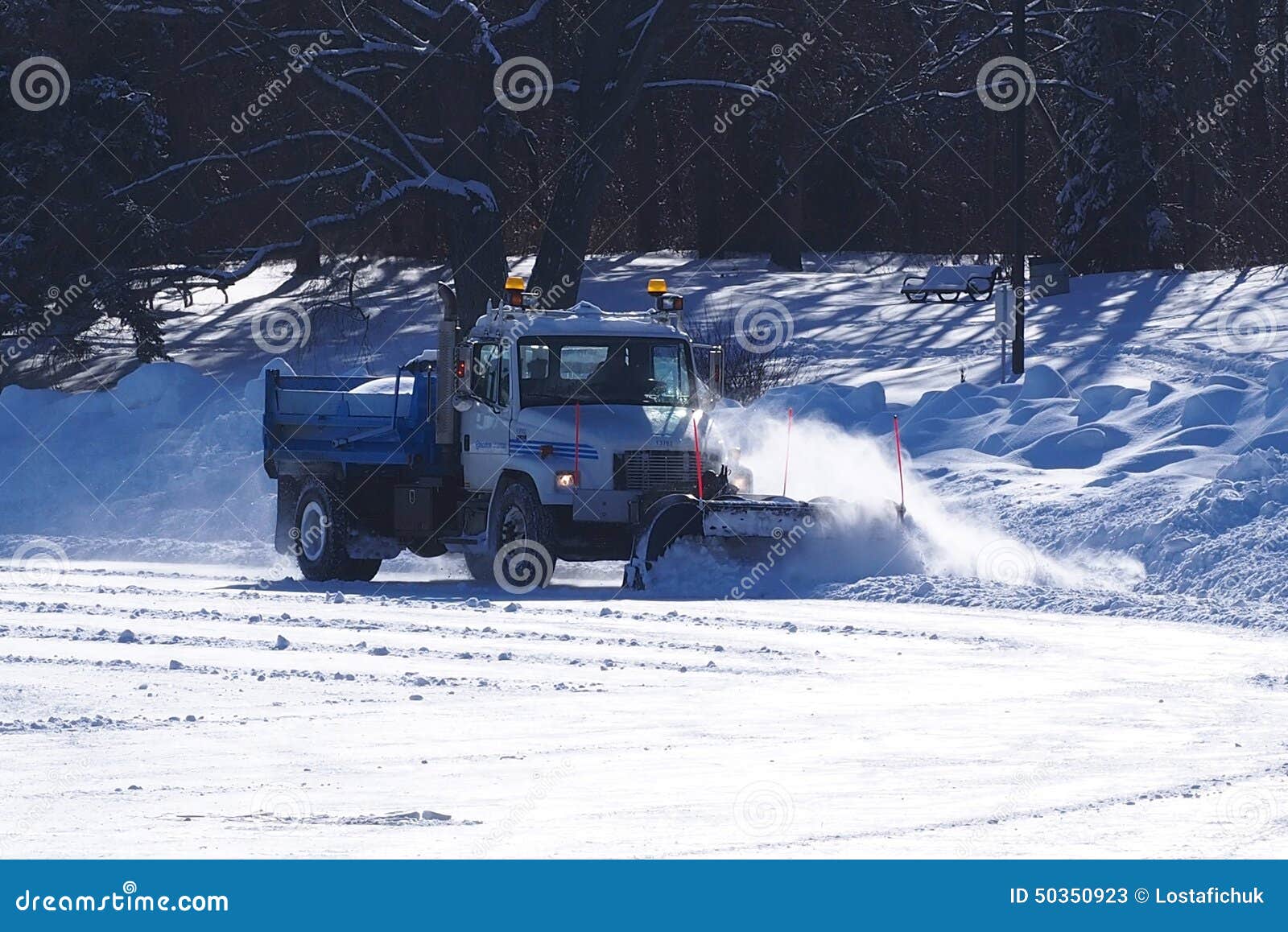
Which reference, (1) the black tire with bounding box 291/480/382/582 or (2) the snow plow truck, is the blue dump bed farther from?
(1) the black tire with bounding box 291/480/382/582

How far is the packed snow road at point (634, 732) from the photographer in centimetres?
653

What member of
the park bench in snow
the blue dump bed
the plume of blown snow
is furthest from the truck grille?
the park bench in snow

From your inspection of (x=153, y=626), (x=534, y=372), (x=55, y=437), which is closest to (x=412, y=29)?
(x=55, y=437)

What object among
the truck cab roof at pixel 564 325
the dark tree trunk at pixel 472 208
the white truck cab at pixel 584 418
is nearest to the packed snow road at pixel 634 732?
the white truck cab at pixel 584 418

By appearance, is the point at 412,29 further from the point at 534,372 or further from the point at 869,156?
the point at 534,372

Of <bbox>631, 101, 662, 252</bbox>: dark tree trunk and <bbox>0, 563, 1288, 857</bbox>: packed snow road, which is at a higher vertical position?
<bbox>631, 101, 662, 252</bbox>: dark tree trunk

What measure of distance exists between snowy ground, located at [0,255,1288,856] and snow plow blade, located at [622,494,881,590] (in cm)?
27

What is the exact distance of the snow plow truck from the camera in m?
15.2

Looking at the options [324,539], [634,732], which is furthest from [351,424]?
[634,732]

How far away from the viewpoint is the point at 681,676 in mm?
10562

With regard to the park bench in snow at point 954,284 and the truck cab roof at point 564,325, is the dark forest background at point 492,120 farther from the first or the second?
the truck cab roof at point 564,325

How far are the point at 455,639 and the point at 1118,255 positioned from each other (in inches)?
1029

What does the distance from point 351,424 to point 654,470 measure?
3572 mm

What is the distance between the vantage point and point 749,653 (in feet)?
37.7
